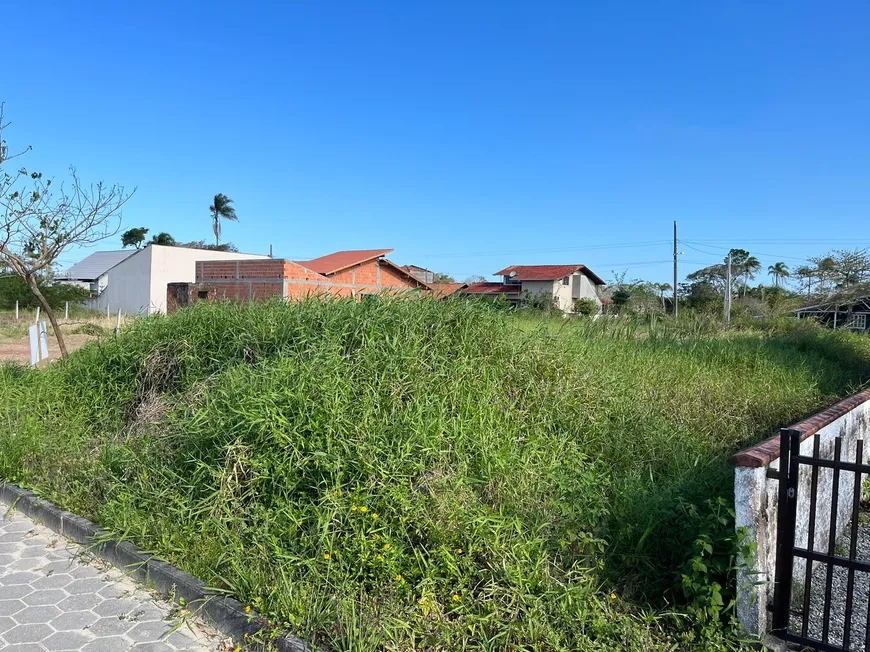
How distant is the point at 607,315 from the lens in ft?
25.6

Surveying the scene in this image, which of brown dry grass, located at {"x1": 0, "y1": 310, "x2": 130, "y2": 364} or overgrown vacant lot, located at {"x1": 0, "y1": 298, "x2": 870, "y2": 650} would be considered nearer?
overgrown vacant lot, located at {"x1": 0, "y1": 298, "x2": 870, "y2": 650}

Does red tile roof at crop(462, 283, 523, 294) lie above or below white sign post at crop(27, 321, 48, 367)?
above

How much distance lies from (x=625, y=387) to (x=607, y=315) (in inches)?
119

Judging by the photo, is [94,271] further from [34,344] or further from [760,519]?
[760,519]

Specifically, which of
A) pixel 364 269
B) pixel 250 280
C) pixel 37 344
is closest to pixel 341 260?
pixel 364 269

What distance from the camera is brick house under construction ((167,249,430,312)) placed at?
7117mm

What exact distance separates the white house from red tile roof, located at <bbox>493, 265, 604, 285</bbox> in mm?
22660

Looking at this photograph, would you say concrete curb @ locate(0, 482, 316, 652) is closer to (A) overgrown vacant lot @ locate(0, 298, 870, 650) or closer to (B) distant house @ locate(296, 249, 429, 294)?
(A) overgrown vacant lot @ locate(0, 298, 870, 650)

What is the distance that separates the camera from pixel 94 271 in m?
45.7

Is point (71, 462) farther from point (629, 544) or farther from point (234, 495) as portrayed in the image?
point (629, 544)

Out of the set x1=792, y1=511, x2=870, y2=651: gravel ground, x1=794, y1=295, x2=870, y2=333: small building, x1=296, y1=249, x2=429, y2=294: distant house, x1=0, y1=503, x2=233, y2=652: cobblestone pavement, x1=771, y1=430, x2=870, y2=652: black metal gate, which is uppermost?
x1=296, y1=249, x2=429, y2=294: distant house

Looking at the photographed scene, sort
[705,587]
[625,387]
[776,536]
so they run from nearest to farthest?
[705,587]
[776,536]
[625,387]

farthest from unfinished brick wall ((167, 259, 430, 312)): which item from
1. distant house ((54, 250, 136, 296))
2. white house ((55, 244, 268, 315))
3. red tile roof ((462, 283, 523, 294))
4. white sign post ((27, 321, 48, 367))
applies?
distant house ((54, 250, 136, 296))

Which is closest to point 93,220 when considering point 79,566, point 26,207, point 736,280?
point 26,207
